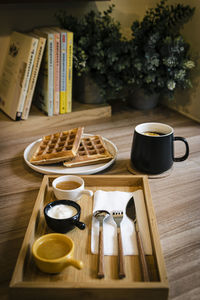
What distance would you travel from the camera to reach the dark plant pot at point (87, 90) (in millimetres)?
1719

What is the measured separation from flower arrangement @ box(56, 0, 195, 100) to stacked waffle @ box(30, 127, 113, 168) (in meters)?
0.39

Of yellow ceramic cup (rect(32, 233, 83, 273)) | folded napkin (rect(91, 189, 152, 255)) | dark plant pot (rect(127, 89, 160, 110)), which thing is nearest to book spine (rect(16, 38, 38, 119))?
dark plant pot (rect(127, 89, 160, 110))

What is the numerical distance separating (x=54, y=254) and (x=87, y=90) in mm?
1149

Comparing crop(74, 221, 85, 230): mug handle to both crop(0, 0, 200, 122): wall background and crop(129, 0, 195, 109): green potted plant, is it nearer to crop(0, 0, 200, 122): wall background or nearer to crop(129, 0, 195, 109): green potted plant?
crop(129, 0, 195, 109): green potted plant

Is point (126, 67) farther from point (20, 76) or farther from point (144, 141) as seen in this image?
point (144, 141)

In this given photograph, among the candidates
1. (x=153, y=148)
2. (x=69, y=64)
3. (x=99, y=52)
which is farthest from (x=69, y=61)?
(x=153, y=148)

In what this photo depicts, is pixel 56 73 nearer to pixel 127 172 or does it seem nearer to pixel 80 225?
pixel 127 172

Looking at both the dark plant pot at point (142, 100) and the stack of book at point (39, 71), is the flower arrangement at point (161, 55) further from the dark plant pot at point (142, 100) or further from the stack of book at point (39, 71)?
the stack of book at point (39, 71)

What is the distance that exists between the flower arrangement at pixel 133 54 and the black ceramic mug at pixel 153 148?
1.58 feet

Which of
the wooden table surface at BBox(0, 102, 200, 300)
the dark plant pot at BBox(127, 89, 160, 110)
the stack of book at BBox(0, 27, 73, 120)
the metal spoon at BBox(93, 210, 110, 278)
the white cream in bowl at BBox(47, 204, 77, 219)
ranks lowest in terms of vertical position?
the wooden table surface at BBox(0, 102, 200, 300)

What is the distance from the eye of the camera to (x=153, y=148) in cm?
114

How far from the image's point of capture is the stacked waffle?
1.21 m

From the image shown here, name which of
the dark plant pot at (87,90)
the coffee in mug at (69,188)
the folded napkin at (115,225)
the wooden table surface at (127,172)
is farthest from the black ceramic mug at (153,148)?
the dark plant pot at (87,90)

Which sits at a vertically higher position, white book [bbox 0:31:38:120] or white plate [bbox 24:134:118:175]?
white book [bbox 0:31:38:120]
